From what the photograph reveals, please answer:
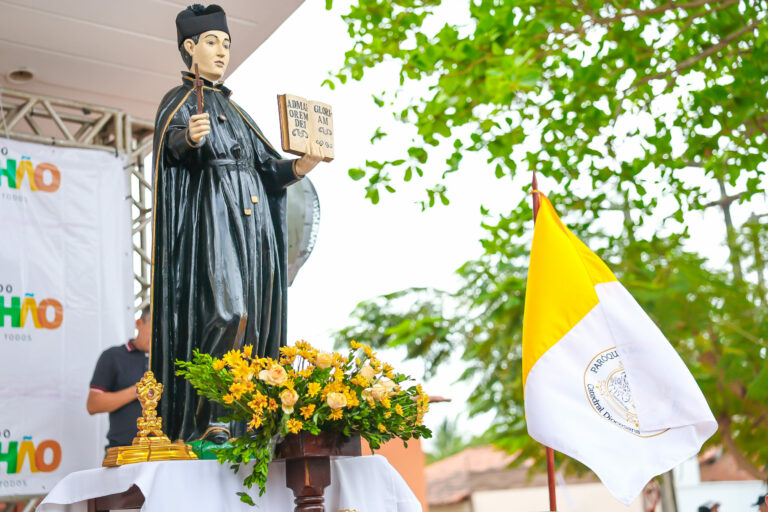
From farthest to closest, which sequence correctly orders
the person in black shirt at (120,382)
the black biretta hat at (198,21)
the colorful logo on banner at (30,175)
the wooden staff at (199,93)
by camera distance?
the colorful logo on banner at (30,175) → the person in black shirt at (120,382) → the black biretta hat at (198,21) → the wooden staff at (199,93)

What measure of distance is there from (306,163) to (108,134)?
3.88 metres

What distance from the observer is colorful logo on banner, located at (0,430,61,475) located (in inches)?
226

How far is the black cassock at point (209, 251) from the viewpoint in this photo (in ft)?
10.6

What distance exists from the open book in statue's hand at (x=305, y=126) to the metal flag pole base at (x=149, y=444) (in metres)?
0.96

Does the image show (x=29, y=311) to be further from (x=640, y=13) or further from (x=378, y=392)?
(x=640, y=13)

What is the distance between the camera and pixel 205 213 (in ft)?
10.9

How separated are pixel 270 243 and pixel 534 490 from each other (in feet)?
65.2

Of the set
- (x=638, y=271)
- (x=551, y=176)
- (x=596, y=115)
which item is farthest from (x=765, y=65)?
(x=638, y=271)

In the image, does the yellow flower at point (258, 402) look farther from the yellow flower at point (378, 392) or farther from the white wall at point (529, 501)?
the white wall at point (529, 501)

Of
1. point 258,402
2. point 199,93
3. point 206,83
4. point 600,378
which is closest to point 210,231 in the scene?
point 199,93

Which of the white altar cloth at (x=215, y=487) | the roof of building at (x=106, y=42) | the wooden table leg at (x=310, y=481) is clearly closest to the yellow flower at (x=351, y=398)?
the wooden table leg at (x=310, y=481)

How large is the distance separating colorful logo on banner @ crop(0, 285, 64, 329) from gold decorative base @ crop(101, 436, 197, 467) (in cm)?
339

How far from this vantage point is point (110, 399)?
4.95m

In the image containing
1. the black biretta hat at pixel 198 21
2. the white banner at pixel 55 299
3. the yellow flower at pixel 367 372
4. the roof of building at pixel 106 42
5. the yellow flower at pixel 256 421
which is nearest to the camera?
the yellow flower at pixel 256 421
